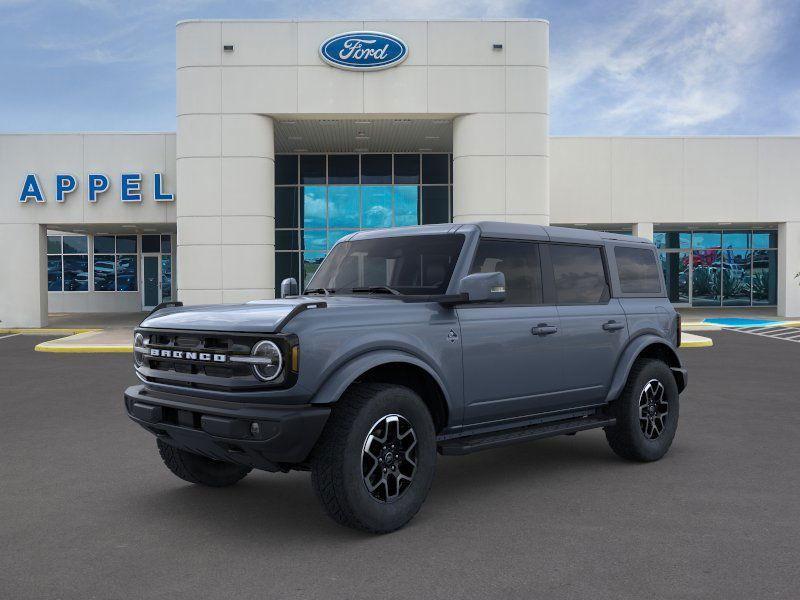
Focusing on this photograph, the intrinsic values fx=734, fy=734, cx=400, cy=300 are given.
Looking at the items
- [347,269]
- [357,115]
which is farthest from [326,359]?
[357,115]

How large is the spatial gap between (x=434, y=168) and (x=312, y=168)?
4.45m

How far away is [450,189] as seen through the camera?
2670cm

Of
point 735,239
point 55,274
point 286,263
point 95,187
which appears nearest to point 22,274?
point 95,187

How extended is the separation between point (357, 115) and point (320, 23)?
2.62m

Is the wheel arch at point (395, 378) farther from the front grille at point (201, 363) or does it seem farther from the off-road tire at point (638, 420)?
the off-road tire at point (638, 420)

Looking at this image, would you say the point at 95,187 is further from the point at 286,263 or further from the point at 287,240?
the point at 286,263

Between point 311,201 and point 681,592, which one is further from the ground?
point 311,201

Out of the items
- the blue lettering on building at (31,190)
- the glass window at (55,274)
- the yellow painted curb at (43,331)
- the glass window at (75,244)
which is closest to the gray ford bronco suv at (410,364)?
the yellow painted curb at (43,331)

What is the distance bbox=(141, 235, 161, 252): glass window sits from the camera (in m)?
33.0

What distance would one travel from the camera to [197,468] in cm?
556

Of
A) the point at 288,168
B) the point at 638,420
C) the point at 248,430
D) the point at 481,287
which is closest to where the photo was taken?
the point at 248,430

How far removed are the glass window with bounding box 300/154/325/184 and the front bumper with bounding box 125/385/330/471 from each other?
22.7 m

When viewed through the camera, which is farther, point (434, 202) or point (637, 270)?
point (434, 202)

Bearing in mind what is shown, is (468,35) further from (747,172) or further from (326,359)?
(326,359)
